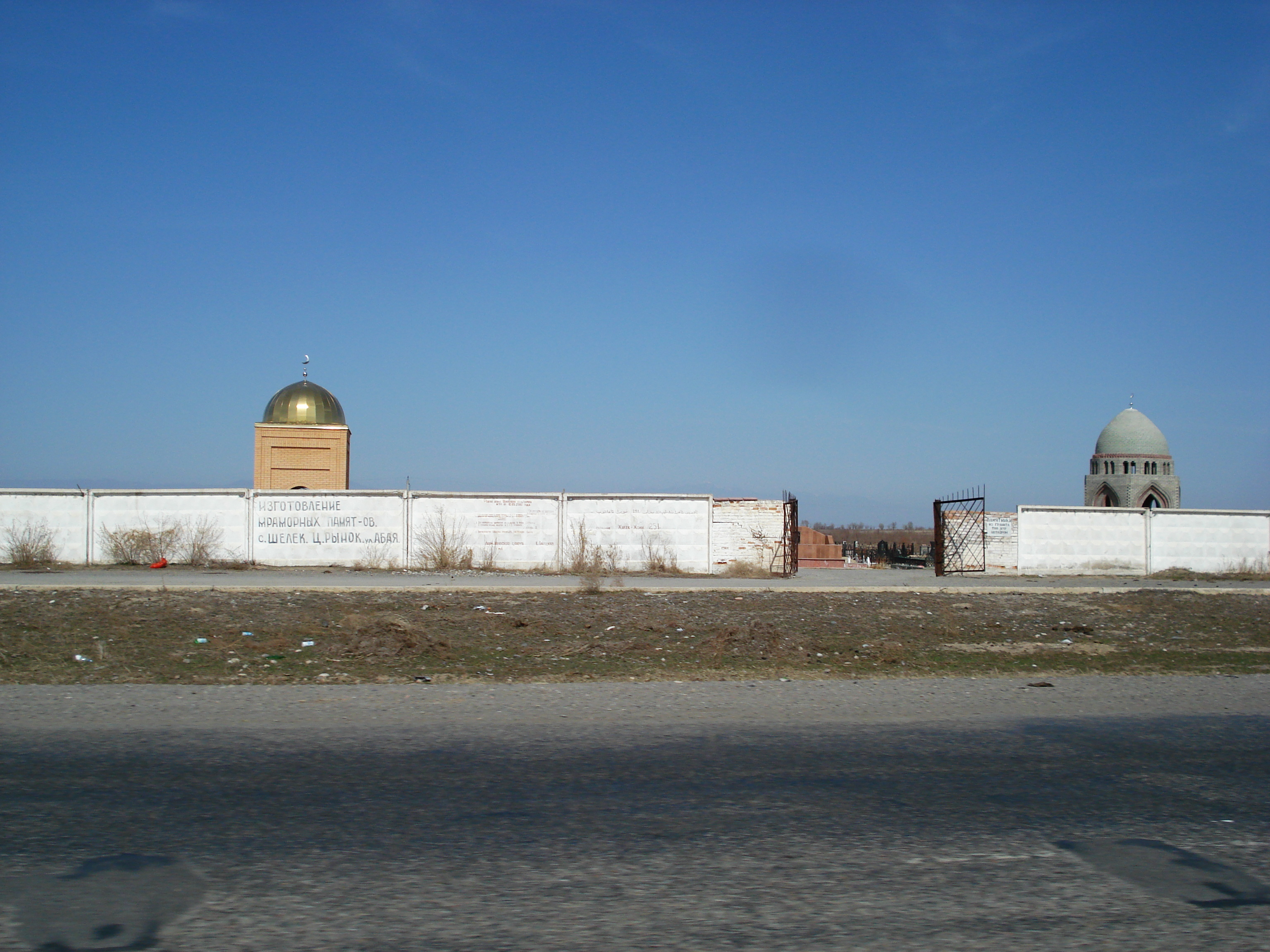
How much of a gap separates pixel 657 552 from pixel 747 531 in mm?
3002

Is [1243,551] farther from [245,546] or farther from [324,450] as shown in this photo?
[324,450]

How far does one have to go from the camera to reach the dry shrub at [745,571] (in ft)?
93.2

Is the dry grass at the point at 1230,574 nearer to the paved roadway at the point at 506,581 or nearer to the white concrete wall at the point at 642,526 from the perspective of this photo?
the paved roadway at the point at 506,581

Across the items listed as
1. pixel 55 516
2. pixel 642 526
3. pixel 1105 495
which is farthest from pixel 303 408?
pixel 1105 495

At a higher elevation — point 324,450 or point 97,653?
point 324,450

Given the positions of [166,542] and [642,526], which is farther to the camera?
[642,526]

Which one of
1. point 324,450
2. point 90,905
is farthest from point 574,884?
point 324,450

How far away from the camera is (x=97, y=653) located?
11.3 metres

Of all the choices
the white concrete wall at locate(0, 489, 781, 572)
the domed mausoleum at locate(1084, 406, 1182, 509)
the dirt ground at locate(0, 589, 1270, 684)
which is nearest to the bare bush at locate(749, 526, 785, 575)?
the white concrete wall at locate(0, 489, 781, 572)

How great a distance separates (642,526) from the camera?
28938 mm

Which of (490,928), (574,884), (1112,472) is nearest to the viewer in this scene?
(490,928)

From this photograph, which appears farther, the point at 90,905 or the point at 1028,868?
the point at 1028,868

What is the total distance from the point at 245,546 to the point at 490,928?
87.0 ft

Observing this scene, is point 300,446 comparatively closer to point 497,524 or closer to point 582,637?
point 497,524
